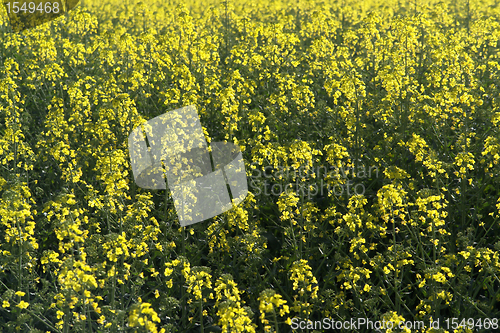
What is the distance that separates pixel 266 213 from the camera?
5500mm

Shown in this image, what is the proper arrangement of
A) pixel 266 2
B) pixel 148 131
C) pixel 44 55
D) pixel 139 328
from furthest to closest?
pixel 266 2
pixel 44 55
pixel 148 131
pixel 139 328

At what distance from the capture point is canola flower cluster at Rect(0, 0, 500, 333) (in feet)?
12.5

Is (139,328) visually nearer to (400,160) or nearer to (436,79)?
(400,160)

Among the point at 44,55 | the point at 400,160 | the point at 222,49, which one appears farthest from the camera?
the point at 222,49

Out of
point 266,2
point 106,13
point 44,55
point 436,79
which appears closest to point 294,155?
point 436,79

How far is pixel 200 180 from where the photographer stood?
5012 mm

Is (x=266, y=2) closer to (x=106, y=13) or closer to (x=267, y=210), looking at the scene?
(x=106, y=13)

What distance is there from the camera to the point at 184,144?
5094 mm

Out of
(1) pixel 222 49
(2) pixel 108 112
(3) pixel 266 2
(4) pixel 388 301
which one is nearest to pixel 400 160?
(4) pixel 388 301

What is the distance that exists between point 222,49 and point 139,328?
7081 millimetres

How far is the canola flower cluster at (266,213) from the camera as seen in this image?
3.81m

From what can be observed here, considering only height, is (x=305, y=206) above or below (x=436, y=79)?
below

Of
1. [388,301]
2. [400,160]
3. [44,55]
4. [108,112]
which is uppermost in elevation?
[44,55]

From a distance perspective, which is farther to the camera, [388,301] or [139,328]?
[388,301]
